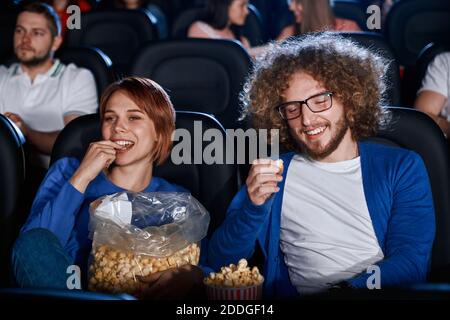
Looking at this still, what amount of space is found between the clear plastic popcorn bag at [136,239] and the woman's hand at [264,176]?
13cm

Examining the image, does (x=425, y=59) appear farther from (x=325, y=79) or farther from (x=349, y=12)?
(x=349, y=12)

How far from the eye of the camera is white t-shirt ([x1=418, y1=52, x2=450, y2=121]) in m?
2.41

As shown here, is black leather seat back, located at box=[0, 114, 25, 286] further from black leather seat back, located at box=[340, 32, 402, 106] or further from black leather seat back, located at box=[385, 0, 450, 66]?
black leather seat back, located at box=[385, 0, 450, 66]

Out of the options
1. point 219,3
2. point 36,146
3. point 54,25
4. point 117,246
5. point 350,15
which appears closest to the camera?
point 117,246

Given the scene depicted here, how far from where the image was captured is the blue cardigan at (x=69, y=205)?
5.25 ft

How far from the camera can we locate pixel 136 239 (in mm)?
1406

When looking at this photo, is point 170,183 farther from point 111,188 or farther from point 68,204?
point 68,204

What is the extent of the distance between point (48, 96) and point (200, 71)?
2.12 feet

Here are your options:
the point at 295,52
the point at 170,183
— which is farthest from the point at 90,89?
the point at 295,52

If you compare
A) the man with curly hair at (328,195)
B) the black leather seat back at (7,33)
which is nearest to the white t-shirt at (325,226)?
the man with curly hair at (328,195)

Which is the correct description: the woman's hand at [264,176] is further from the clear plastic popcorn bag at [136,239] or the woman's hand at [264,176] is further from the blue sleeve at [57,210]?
the blue sleeve at [57,210]

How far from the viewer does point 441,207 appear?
64.5 inches

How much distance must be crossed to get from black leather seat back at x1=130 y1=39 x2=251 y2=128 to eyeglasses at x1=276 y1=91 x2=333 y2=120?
778 millimetres

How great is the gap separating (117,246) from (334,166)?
1.75ft
